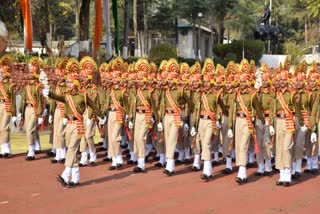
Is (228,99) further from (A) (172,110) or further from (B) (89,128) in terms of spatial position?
(B) (89,128)

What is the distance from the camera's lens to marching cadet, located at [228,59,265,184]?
1023 centimetres

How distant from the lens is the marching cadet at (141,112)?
11109 mm

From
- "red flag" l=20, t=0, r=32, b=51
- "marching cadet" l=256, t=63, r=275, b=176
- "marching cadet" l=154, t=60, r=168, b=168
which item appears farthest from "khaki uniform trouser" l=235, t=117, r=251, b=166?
"red flag" l=20, t=0, r=32, b=51

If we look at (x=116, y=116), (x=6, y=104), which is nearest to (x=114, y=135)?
(x=116, y=116)

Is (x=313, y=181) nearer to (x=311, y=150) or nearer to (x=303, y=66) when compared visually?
(x=311, y=150)

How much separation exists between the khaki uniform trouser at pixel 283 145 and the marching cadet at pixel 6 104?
19.2 feet

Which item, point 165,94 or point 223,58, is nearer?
point 165,94

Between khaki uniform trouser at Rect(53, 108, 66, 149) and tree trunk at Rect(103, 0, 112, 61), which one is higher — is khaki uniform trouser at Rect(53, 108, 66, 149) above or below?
below

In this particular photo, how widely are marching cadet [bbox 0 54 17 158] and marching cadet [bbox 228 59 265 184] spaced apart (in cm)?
498

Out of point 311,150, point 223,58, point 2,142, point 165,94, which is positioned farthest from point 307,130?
point 223,58

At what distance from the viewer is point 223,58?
3466 centimetres

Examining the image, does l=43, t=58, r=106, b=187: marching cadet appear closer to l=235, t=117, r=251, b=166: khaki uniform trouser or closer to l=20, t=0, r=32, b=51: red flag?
l=235, t=117, r=251, b=166: khaki uniform trouser

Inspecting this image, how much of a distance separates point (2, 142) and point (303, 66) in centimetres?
675

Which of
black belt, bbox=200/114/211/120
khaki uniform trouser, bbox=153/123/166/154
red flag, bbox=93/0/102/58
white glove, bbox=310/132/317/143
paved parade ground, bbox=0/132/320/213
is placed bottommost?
paved parade ground, bbox=0/132/320/213
